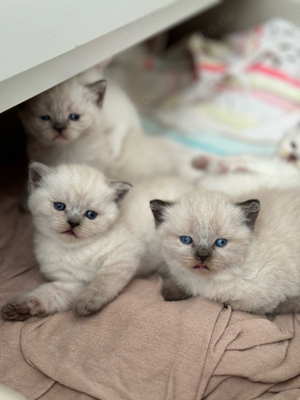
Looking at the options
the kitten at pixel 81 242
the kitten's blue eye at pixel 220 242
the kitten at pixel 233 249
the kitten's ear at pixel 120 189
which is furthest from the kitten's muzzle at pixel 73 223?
the kitten's blue eye at pixel 220 242

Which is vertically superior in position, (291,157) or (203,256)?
(291,157)

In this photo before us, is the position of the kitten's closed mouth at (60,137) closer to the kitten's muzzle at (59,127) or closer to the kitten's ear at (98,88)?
the kitten's muzzle at (59,127)

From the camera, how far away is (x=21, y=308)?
1.90m

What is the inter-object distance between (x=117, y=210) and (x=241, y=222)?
23.9 inches

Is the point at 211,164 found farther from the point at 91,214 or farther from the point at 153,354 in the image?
the point at 153,354

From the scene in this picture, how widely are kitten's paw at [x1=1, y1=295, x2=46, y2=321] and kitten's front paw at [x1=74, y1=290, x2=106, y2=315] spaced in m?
0.19

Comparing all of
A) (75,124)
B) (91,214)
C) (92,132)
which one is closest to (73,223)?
(91,214)

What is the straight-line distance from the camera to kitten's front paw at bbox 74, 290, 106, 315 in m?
1.84

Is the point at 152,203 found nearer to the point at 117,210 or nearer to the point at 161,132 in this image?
the point at 117,210

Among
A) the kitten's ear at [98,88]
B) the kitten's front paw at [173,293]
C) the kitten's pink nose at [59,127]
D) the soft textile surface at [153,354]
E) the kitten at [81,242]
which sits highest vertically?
the kitten's ear at [98,88]

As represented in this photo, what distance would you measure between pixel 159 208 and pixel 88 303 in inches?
20.4

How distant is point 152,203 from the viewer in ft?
6.25

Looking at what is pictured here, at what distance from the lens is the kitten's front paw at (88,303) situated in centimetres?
184

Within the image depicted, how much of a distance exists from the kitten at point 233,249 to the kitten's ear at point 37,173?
0.55 m
